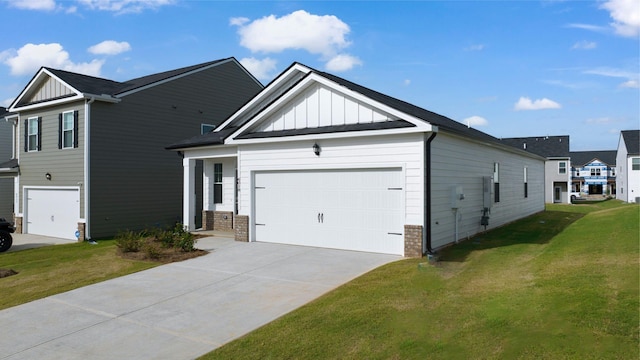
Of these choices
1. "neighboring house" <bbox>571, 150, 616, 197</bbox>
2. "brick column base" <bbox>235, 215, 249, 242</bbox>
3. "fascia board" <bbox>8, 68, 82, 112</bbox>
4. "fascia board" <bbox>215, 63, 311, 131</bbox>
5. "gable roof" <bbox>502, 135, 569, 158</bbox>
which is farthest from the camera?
"neighboring house" <bbox>571, 150, 616, 197</bbox>

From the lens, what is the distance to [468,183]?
43.9 feet

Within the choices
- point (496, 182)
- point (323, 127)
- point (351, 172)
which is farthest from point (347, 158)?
point (496, 182)

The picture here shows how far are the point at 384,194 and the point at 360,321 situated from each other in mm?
5032

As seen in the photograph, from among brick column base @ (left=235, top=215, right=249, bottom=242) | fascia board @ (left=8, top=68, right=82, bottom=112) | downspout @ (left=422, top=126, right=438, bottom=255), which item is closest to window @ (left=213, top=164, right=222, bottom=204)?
brick column base @ (left=235, top=215, right=249, bottom=242)

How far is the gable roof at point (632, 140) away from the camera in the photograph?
133 ft

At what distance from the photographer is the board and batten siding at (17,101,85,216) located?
55.2ft

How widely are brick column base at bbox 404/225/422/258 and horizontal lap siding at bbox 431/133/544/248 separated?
2.32 ft

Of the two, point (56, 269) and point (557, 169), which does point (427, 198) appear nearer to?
point (56, 269)

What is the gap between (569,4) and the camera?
34.6 ft

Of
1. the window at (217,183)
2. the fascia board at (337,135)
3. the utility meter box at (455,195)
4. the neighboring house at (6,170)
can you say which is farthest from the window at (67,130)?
the utility meter box at (455,195)

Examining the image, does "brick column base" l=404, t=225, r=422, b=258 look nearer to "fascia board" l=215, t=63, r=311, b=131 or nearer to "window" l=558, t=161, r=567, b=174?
"fascia board" l=215, t=63, r=311, b=131

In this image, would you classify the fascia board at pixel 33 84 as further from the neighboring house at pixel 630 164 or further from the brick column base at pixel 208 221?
the neighboring house at pixel 630 164

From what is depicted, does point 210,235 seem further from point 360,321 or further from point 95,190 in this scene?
point 360,321

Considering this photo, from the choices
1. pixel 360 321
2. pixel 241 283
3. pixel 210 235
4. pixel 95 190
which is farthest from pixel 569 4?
pixel 95 190
